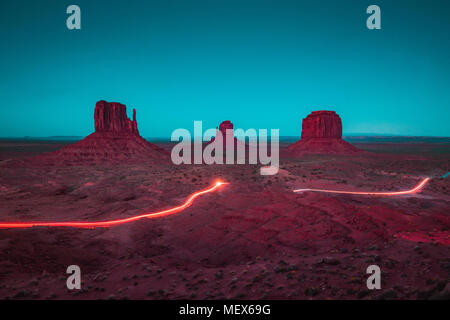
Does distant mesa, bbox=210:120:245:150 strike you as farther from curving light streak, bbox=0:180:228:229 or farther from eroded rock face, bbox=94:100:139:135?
curving light streak, bbox=0:180:228:229

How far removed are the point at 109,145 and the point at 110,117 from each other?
7569 millimetres

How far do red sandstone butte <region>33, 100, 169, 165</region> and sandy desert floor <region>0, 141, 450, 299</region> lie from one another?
86.1ft

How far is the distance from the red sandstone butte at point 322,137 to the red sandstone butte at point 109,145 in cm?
4819

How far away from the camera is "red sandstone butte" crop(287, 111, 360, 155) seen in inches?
2945

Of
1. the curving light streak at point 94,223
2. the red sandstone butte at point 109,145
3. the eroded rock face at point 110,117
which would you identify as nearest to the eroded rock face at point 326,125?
the red sandstone butte at point 109,145

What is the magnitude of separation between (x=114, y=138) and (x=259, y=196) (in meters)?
47.0

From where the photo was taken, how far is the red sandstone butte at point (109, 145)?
4866cm

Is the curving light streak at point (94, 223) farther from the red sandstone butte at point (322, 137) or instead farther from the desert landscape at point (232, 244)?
the red sandstone butte at point (322, 137)

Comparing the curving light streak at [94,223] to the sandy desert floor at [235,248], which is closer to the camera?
the sandy desert floor at [235,248]

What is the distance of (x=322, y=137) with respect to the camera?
79.5 m

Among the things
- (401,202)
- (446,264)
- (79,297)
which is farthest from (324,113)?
(79,297)

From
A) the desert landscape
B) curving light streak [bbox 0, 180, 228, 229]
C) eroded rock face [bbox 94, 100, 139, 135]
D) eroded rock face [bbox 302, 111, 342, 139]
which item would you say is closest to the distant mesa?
eroded rock face [bbox 302, 111, 342, 139]

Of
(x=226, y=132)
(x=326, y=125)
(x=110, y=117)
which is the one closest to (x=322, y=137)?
(x=326, y=125)

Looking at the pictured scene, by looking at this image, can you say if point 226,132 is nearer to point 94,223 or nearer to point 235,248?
point 94,223
